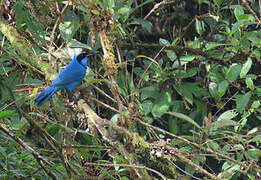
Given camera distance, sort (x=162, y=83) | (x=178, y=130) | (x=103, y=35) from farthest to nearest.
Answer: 1. (x=178, y=130)
2. (x=162, y=83)
3. (x=103, y=35)

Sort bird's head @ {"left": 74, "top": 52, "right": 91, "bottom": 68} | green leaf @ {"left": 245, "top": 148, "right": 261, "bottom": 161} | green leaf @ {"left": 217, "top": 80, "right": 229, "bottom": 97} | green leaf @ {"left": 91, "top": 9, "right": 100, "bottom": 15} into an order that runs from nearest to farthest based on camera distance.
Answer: green leaf @ {"left": 91, "top": 9, "right": 100, "bottom": 15}, green leaf @ {"left": 245, "top": 148, "right": 261, "bottom": 161}, bird's head @ {"left": 74, "top": 52, "right": 91, "bottom": 68}, green leaf @ {"left": 217, "top": 80, "right": 229, "bottom": 97}

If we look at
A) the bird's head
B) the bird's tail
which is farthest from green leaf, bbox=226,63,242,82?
the bird's tail

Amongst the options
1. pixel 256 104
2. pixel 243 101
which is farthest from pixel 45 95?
pixel 256 104

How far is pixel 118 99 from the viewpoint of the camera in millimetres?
2539

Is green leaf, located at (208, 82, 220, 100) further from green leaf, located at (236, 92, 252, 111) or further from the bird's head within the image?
the bird's head

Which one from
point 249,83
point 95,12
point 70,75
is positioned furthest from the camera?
point 249,83

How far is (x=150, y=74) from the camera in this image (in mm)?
3971

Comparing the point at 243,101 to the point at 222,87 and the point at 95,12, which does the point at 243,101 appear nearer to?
the point at 222,87

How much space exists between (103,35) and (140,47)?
119 centimetres

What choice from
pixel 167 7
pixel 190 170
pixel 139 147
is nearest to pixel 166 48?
pixel 167 7

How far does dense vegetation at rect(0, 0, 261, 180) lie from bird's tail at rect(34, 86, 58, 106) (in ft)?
0.19

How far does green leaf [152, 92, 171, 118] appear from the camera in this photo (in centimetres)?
356

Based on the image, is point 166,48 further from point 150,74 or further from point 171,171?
point 171,171

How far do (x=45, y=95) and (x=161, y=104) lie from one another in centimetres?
114
